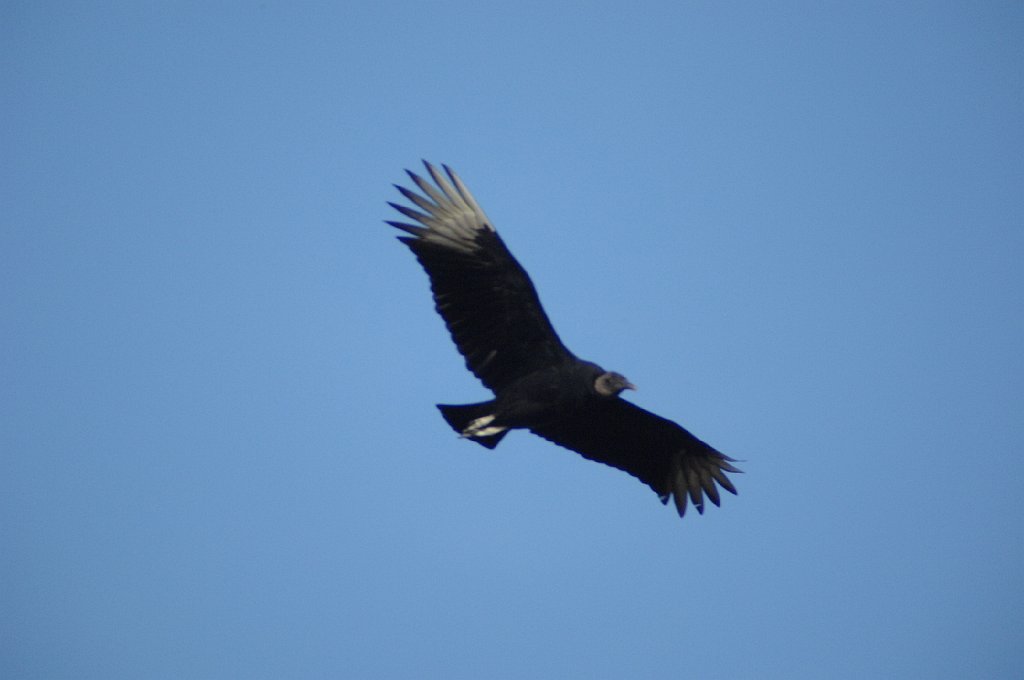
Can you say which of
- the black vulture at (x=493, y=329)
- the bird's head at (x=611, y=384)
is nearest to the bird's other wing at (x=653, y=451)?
the black vulture at (x=493, y=329)

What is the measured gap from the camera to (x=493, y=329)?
905 centimetres

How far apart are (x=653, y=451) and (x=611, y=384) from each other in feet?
4.63

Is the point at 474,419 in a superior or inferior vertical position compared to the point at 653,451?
inferior

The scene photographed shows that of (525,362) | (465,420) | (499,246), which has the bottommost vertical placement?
(465,420)

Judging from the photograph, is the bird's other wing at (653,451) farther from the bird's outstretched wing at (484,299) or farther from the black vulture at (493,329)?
the bird's outstretched wing at (484,299)

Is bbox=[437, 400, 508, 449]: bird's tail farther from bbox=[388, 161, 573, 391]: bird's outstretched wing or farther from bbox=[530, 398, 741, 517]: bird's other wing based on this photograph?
bbox=[530, 398, 741, 517]: bird's other wing

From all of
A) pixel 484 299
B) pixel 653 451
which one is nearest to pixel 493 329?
pixel 484 299

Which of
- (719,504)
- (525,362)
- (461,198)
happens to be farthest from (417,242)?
(719,504)

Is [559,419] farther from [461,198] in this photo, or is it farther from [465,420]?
[461,198]

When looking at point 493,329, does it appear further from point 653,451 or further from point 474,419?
point 653,451

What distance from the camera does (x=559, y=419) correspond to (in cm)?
912

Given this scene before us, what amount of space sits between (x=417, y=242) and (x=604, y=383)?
1.95 m

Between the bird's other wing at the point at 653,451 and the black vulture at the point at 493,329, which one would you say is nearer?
the black vulture at the point at 493,329

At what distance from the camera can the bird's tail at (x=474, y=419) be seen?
28.9ft
